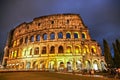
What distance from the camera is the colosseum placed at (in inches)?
1294

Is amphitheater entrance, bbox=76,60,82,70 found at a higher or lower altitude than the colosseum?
lower

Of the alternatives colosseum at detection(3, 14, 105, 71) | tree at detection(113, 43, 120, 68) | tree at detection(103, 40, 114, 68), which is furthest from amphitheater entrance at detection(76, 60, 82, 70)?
tree at detection(113, 43, 120, 68)

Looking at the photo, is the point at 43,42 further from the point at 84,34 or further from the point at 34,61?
the point at 84,34

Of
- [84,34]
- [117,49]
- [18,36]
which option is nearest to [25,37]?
[18,36]

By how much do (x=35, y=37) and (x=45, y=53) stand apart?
5.70 m

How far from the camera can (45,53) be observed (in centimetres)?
3528

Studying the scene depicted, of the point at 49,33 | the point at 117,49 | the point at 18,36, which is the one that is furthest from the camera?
the point at 18,36

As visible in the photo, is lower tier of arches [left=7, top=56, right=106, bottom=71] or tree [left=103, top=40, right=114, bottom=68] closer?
tree [left=103, top=40, right=114, bottom=68]

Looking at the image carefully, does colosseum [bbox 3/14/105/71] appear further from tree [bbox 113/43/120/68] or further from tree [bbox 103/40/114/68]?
tree [bbox 113/43/120/68]

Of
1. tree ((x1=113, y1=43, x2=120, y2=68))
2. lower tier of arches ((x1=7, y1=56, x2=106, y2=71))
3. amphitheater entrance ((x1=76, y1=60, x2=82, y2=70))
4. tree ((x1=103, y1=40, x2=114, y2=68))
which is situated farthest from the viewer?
amphitheater entrance ((x1=76, y1=60, x2=82, y2=70))

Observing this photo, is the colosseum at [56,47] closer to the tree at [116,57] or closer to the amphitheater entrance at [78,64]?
the amphitheater entrance at [78,64]

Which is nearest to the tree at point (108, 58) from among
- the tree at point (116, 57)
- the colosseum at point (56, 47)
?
the tree at point (116, 57)

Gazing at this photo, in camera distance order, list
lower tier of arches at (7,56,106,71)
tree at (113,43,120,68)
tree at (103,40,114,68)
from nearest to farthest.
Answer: tree at (113,43,120,68) → tree at (103,40,114,68) → lower tier of arches at (7,56,106,71)

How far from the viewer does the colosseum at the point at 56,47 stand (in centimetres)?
3288
